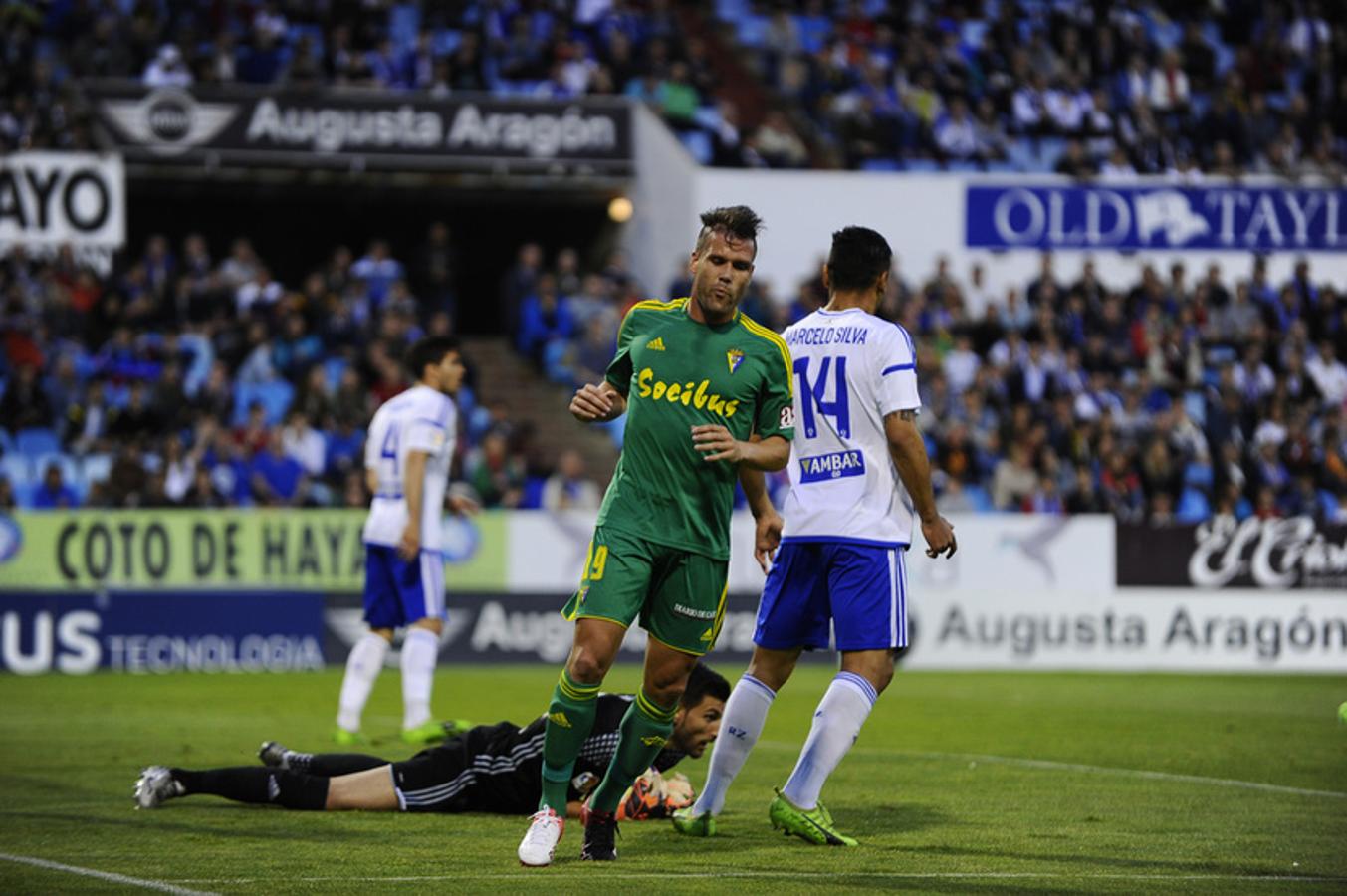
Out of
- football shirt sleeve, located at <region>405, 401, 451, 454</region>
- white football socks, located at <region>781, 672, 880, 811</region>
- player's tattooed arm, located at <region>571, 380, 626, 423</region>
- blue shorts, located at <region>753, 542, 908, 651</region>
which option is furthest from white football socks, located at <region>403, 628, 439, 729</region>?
player's tattooed arm, located at <region>571, 380, 626, 423</region>

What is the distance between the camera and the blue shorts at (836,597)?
8.67m

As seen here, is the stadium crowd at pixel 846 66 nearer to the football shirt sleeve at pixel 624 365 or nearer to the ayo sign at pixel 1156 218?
the ayo sign at pixel 1156 218

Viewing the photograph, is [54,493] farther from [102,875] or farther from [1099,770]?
[102,875]

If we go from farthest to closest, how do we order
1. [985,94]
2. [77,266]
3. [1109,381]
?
1. [985,94]
2. [1109,381]
3. [77,266]

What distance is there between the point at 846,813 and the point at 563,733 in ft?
7.77

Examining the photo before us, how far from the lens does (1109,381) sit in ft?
92.4

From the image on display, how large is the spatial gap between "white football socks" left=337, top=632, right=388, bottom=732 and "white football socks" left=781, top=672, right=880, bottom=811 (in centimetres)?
582

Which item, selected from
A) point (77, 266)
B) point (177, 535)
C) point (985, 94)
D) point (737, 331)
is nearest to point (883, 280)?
point (737, 331)

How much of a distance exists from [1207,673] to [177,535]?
11293 millimetres

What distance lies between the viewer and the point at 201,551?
2242cm

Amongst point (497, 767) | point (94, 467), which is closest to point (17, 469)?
point (94, 467)

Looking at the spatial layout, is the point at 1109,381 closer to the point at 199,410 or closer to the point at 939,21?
the point at 939,21

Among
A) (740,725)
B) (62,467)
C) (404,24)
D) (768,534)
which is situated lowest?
(740,725)

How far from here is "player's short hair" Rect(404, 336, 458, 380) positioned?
14.0 meters
